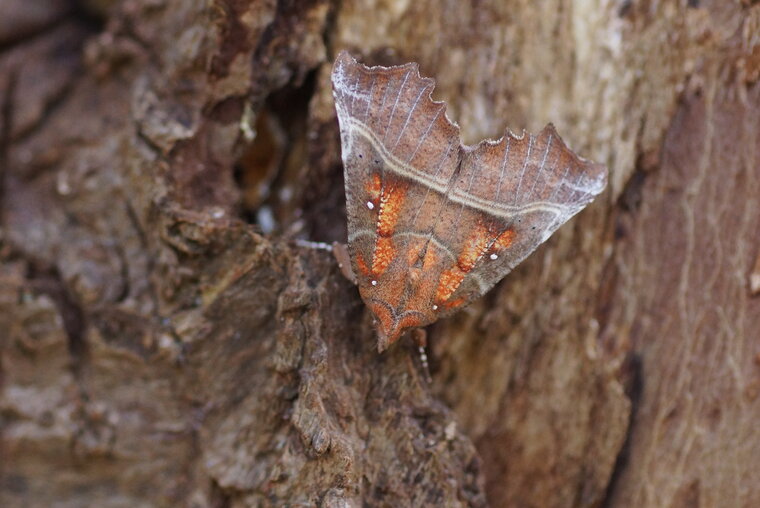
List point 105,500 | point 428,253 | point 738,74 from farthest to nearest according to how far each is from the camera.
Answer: point 105,500, point 738,74, point 428,253

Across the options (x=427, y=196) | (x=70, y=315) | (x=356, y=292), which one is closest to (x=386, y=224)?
(x=427, y=196)

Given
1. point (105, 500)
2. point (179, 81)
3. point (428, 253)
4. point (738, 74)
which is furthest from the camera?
point (105, 500)

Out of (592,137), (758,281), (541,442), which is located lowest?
(541,442)

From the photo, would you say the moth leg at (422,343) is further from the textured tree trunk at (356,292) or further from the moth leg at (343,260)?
the moth leg at (343,260)

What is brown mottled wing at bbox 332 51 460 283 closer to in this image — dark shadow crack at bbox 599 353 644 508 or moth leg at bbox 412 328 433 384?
moth leg at bbox 412 328 433 384

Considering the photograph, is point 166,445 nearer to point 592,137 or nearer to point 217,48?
point 217,48

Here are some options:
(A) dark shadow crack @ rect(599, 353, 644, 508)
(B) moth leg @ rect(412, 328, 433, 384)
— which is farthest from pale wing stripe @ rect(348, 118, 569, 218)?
(A) dark shadow crack @ rect(599, 353, 644, 508)

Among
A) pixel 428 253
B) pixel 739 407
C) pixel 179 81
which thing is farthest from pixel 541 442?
pixel 179 81
